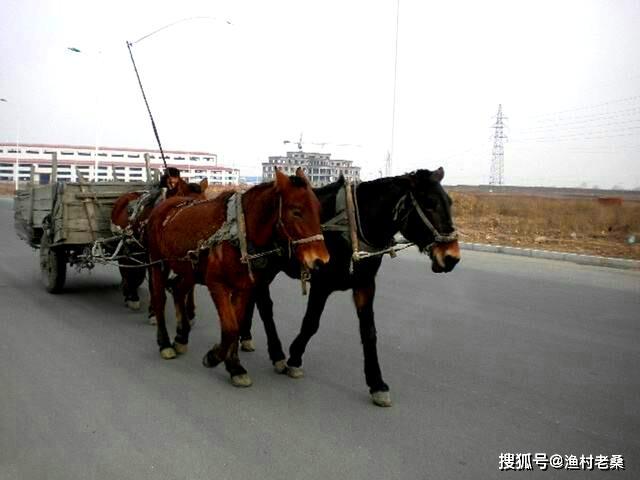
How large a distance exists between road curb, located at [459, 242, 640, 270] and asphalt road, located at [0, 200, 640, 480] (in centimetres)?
470

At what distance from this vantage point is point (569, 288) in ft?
31.3

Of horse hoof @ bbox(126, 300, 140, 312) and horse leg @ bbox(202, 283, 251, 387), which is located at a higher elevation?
horse leg @ bbox(202, 283, 251, 387)

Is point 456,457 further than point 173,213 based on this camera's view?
No

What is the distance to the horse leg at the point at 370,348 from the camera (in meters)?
4.36

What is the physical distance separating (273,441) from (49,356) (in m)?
2.85

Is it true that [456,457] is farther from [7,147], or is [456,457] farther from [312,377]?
[7,147]

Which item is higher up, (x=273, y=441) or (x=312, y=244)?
(x=312, y=244)

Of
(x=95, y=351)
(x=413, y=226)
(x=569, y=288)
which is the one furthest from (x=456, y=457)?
(x=569, y=288)

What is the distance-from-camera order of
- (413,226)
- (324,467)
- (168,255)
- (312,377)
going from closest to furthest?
1. (324,467)
2. (413,226)
3. (312,377)
4. (168,255)

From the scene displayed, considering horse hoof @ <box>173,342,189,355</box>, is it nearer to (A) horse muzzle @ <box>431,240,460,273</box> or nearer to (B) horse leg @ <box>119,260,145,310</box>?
(B) horse leg @ <box>119,260,145,310</box>

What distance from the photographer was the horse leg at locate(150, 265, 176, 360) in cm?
551

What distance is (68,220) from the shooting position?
769cm

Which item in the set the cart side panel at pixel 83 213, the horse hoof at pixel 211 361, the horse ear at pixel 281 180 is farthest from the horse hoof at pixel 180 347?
the cart side panel at pixel 83 213

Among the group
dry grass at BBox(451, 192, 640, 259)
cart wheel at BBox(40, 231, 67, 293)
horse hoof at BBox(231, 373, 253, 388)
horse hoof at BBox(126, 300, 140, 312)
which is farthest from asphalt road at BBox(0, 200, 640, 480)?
dry grass at BBox(451, 192, 640, 259)
